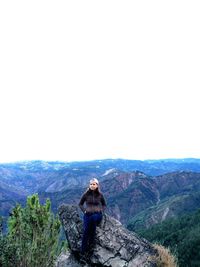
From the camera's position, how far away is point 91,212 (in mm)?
12000

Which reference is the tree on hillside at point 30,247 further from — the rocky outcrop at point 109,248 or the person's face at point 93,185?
the person's face at point 93,185

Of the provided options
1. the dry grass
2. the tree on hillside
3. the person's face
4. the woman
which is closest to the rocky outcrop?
the dry grass

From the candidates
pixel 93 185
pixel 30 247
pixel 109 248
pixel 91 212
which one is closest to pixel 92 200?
pixel 91 212

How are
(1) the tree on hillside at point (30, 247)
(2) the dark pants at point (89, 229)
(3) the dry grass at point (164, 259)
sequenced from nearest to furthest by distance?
1. (1) the tree on hillside at point (30, 247)
2. (3) the dry grass at point (164, 259)
3. (2) the dark pants at point (89, 229)

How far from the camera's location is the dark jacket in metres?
12.0

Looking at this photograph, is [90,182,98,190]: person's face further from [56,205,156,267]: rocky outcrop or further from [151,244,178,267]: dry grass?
[151,244,178,267]: dry grass

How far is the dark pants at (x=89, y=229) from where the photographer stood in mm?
11898

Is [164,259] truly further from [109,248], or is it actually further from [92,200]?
[92,200]

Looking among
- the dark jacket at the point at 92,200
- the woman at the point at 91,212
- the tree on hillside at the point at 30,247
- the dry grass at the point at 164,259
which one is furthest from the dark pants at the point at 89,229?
the dry grass at the point at 164,259

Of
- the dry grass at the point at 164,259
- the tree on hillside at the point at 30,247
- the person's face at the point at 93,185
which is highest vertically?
Answer: the person's face at the point at 93,185

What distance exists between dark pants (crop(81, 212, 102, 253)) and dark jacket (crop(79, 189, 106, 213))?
0.17 m

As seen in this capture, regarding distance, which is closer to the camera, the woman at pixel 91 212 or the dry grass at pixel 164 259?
the dry grass at pixel 164 259

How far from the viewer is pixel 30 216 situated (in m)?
12.8

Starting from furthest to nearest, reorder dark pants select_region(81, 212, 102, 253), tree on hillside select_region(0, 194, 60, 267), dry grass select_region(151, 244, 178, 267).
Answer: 1. dark pants select_region(81, 212, 102, 253)
2. dry grass select_region(151, 244, 178, 267)
3. tree on hillside select_region(0, 194, 60, 267)
